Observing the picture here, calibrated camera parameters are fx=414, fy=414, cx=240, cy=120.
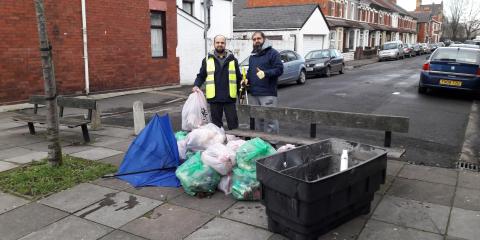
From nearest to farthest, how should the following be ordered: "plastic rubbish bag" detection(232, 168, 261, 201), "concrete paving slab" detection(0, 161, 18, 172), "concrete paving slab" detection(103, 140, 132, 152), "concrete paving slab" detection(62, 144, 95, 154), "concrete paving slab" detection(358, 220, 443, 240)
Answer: "concrete paving slab" detection(358, 220, 443, 240)
"plastic rubbish bag" detection(232, 168, 261, 201)
"concrete paving slab" detection(0, 161, 18, 172)
"concrete paving slab" detection(62, 144, 95, 154)
"concrete paving slab" detection(103, 140, 132, 152)

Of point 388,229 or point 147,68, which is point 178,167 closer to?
point 388,229

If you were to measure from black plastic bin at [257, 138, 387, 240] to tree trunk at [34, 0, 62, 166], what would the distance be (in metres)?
3.06

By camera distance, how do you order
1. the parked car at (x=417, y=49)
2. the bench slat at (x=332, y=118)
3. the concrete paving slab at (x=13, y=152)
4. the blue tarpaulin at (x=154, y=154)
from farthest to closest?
the parked car at (x=417, y=49)
the concrete paving slab at (x=13, y=152)
the bench slat at (x=332, y=118)
the blue tarpaulin at (x=154, y=154)

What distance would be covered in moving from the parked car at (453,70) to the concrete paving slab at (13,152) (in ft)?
37.6

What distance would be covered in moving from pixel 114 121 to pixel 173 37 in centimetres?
698

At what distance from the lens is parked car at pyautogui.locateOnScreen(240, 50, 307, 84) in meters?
15.8

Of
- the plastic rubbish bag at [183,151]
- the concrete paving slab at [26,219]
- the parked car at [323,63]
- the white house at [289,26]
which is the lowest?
the concrete paving slab at [26,219]

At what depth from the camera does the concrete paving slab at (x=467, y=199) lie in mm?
4324

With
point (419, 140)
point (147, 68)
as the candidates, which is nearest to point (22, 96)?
point (147, 68)

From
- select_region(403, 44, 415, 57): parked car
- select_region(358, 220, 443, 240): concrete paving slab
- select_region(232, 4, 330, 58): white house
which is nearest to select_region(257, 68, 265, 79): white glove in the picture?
select_region(358, 220, 443, 240): concrete paving slab

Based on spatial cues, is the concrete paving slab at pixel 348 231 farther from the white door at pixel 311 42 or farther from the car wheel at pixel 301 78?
the white door at pixel 311 42

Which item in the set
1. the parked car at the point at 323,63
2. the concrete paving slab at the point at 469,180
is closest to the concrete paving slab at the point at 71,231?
the concrete paving slab at the point at 469,180

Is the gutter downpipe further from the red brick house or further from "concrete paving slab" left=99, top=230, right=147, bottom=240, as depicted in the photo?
"concrete paving slab" left=99, top=230, right=147, bottom=240

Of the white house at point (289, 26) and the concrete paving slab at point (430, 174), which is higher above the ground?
the white house at point (289, 26)
